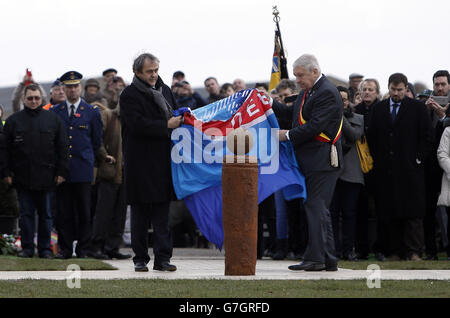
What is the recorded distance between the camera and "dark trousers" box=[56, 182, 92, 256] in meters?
13.1

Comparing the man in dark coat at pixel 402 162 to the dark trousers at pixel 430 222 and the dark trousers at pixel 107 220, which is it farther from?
the dark trousers at pixel 107 220

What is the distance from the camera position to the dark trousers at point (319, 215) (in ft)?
31.6

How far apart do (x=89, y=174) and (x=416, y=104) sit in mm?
4812

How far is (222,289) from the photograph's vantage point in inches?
289

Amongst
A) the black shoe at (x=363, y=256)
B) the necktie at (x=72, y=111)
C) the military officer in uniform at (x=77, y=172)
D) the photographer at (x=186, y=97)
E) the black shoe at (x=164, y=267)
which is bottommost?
the black shoe at (x=363, y=256)

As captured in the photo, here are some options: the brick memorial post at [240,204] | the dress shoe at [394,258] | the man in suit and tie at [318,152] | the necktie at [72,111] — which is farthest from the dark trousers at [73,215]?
the brick memorial post at [240,204]

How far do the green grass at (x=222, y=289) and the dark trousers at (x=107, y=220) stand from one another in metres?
5.09

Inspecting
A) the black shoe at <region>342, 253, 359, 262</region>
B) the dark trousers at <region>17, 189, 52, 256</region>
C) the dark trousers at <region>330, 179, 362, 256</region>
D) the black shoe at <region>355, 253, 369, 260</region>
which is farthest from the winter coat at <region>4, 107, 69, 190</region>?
the black shoe at <region>355, 253, 369, 260</region>

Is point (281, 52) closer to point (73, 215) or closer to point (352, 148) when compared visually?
point (352, 148)

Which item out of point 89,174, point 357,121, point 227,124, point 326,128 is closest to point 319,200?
point 326,128

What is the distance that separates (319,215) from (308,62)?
5.58 feet

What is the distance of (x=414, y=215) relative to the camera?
1246 centimetres
